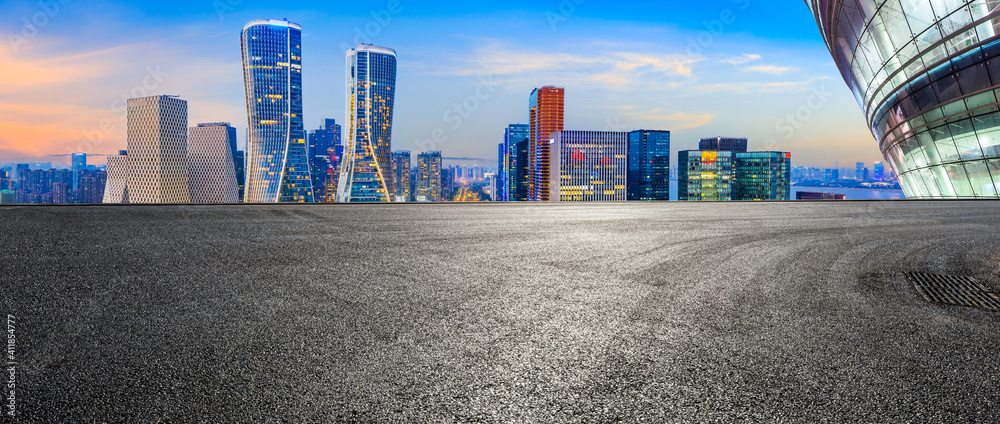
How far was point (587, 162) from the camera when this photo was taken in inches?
7638

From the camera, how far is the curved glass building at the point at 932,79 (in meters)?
22.4

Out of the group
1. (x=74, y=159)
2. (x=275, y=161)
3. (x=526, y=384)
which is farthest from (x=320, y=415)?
(x=74, y=159)

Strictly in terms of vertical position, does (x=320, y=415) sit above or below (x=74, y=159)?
below

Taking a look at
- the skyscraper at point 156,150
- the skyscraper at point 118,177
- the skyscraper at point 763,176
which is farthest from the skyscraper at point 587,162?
the skyscraper at point 118,177

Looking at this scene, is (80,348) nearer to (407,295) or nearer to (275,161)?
(407,295)

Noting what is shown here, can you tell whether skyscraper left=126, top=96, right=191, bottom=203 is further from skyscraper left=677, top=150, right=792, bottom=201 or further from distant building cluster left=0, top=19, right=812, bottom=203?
skyscraper left=677, top=150, right=792, bottom=201

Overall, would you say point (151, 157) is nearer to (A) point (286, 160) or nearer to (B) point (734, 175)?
(A) point (286, 160)

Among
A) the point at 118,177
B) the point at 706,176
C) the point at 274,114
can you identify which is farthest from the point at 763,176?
the point at 118,177

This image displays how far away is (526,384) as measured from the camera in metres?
2.61

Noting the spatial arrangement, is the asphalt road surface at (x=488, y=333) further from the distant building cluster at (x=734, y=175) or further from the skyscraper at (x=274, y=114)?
the skyscraper at (x=274, y=114)

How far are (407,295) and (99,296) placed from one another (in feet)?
8.18

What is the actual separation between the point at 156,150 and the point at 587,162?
146 m

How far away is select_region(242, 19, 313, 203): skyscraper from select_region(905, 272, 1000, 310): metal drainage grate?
566 ft

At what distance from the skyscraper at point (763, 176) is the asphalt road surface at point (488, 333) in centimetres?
17287
